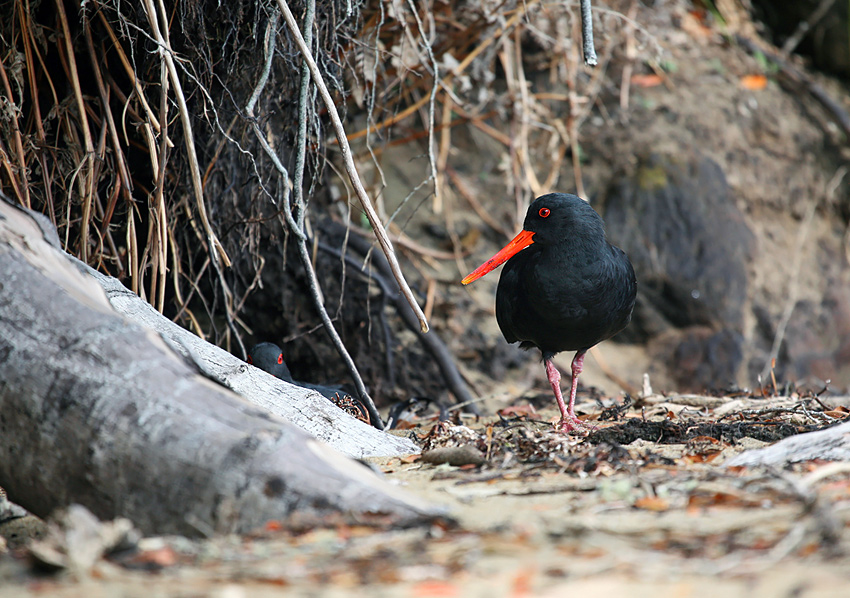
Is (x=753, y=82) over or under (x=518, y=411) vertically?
over

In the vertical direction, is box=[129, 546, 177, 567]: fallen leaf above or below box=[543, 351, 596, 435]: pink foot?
above

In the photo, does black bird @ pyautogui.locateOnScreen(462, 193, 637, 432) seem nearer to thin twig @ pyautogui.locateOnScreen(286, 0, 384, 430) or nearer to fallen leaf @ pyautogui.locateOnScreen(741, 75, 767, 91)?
thin twig @ pyautogui.locateOnScreen(286, 0, 384, 430)

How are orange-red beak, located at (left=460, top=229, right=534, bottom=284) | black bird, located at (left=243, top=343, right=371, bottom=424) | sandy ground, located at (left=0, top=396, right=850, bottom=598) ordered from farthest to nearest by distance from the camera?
orange-red beak, located at (left=460, top=229, right=534, bottom=284), black bird, located at (left=243, top=343, right=371, bottom=424), sandy ground, located at (left=0, top=396, right=850, bottom=598)

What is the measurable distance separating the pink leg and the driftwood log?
1.67 meters

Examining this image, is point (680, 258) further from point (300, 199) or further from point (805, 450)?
point (805, 450)

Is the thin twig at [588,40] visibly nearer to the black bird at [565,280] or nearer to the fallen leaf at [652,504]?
the black bird at [565,280]

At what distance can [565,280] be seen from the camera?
3.80 meters

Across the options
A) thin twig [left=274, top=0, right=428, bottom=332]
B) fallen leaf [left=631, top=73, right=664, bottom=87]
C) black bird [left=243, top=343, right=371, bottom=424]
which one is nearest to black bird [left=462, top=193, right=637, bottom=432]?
black bird [left=243, top=343, right=371, bottom=424]

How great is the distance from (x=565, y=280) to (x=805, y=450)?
1.75 meters

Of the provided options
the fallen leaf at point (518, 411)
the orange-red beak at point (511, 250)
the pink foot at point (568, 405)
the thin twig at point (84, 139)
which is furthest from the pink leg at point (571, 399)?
the thin twig at point (84, 139)

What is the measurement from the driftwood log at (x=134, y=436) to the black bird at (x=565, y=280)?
207 centimetres

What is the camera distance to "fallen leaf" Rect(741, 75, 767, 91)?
7.00 m

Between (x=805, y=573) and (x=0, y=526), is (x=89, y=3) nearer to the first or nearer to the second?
(x=0, y=526)

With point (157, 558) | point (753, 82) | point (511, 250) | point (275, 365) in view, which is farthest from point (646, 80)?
point (157, 558)
